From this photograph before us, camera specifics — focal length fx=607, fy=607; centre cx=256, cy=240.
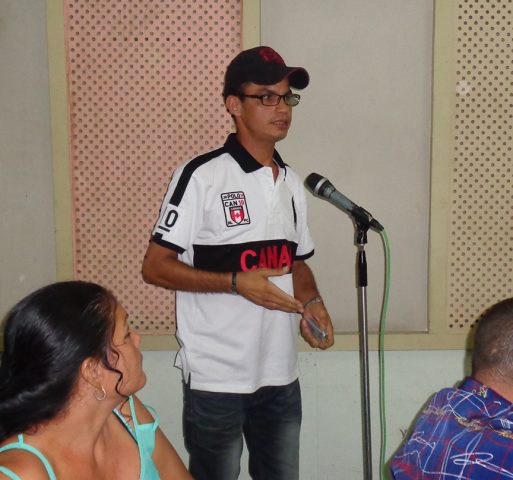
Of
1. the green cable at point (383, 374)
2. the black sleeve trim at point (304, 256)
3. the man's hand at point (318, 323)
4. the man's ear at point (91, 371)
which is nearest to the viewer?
the man's ear at point (91, 371)

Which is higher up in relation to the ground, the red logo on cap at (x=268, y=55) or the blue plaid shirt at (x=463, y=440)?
the red logo on cap at (x=268, y=55)

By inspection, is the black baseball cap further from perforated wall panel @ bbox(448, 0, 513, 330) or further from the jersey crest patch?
perforated wall panel @ bbox(448, 0, 513, 330)

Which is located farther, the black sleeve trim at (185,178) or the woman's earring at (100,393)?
the black sleeve trim at (185,178)

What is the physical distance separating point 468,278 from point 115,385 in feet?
5.74

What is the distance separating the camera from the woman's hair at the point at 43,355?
118 centimetres

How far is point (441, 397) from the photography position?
1356 millimetres

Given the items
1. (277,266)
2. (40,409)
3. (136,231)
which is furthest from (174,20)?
(40,409)

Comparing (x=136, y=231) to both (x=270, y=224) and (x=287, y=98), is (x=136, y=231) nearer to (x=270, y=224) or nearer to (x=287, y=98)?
(x=270, y=224)

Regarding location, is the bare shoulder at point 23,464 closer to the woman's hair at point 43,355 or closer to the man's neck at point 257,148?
the woman's hair at point 43,355

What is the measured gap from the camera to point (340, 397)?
8.68 feet

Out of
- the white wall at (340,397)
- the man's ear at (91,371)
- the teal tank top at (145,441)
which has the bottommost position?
the white wall at (340,397)

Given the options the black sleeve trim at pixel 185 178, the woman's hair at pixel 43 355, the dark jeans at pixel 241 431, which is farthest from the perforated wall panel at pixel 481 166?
the woman's hair at pixel 43 355

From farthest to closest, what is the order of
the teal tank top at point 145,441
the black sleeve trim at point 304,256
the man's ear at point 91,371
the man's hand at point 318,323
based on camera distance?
the black sleeve trim at point 304,256 < the man's hand at point 318,323 < the teal tank top at point 145,441 < the man's ear at point 91,371

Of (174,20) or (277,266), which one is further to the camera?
(174,20)
